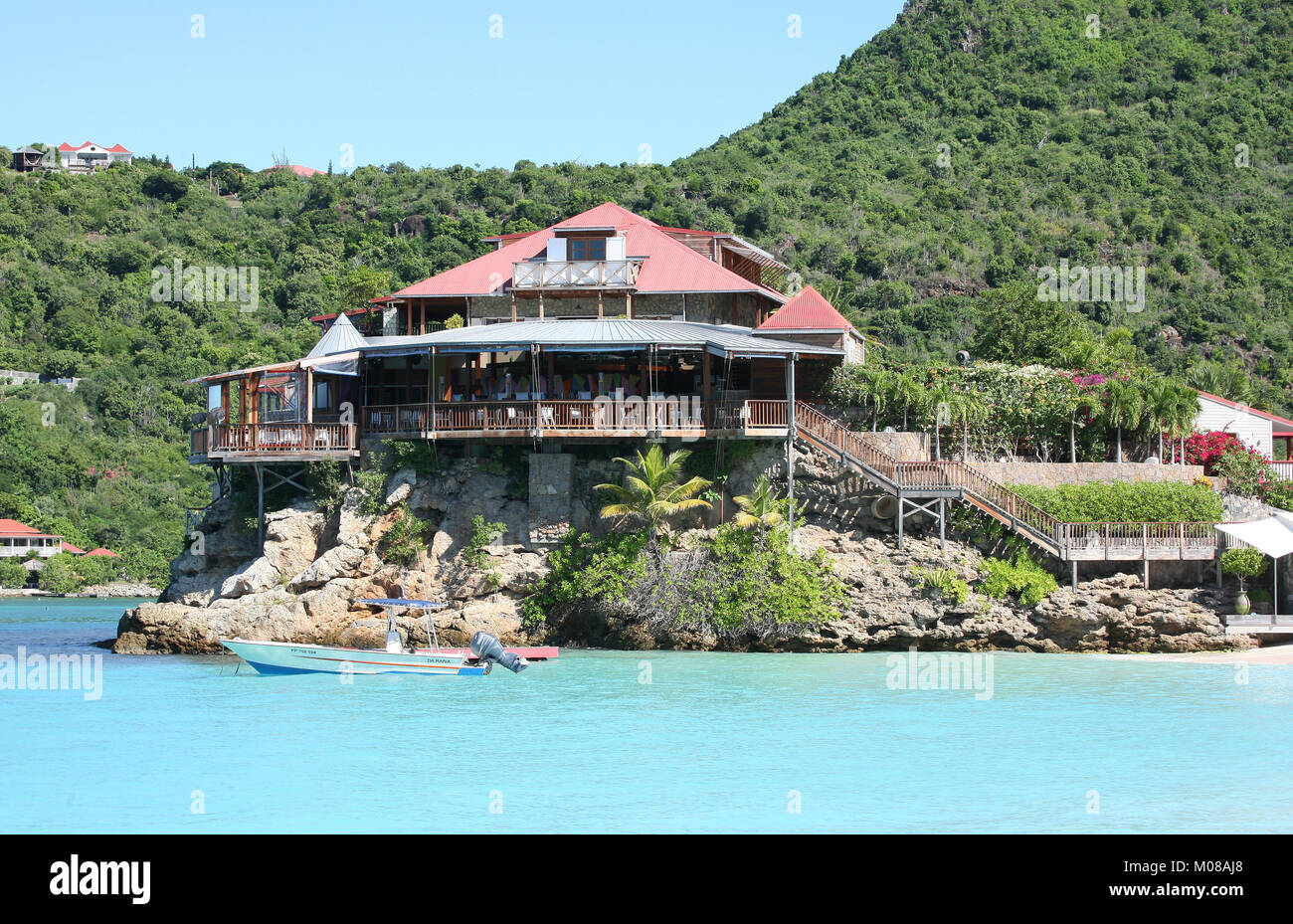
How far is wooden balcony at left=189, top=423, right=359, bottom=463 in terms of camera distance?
3688 centimetres

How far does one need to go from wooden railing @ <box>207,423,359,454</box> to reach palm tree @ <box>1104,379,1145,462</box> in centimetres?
2057

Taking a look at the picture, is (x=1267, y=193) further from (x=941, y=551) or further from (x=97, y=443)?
(x=97, y=443)

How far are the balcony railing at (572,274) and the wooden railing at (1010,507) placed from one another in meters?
7.61

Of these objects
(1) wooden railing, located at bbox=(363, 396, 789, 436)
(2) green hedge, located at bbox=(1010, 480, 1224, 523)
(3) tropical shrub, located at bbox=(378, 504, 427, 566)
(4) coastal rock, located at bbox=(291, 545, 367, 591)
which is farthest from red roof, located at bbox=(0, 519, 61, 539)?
(2) green hedge, located at bbox=(1010, 480, 1224, 523)

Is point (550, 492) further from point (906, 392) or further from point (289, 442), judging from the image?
point (906, 392)

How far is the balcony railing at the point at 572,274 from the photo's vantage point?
40.1m

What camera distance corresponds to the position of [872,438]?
3606 centimetres

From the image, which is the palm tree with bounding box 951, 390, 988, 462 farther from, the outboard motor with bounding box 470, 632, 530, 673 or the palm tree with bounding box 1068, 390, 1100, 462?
the outboard motor with bounding box 470, 632, 530, 673

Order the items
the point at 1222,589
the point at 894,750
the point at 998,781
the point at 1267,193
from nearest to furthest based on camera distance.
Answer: the point at 998,781 < the point at 894,750 < the point at 1222,589 < the point at 1267,193

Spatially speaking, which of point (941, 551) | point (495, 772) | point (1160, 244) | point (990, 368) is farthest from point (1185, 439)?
point (1160, 244)

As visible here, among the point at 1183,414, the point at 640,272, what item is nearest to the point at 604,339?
the point at 640,272

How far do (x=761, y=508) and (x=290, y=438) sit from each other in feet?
42.6

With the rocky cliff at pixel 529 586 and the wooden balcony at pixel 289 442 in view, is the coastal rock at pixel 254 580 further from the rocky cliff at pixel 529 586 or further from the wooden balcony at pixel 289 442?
the wooden balcony at pixel 289 442
